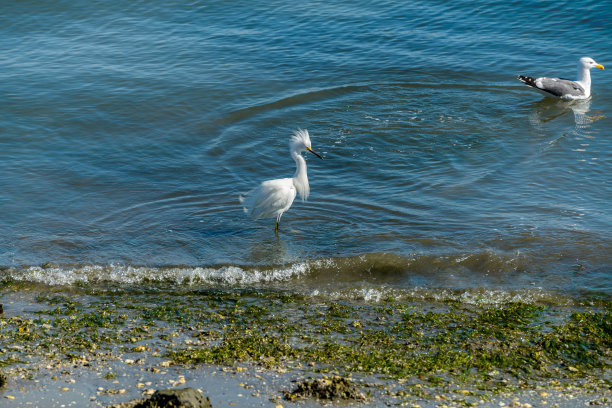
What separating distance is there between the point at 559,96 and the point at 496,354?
914 cm

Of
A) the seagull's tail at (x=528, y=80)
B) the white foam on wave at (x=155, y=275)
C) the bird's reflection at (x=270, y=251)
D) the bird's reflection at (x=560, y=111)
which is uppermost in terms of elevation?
the seagull's tail at (x=528, y=80)

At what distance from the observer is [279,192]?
388 inches

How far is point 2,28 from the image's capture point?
63.1ft

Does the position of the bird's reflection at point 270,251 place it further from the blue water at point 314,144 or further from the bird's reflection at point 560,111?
the bird's reflection at point 560,111

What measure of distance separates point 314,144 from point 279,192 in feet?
9.54

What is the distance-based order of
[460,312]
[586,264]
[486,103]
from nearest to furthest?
[460,312] < [586,264] < [486,103]

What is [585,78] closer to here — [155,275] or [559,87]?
[559,87]

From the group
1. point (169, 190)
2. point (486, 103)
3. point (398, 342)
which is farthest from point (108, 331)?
point (486, 103)

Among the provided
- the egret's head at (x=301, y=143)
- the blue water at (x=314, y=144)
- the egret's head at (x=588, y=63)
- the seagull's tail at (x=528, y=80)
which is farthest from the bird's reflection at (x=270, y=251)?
the egret's head at (x=588, y=63)

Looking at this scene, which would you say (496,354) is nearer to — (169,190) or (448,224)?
(448,224)

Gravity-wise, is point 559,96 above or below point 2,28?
below

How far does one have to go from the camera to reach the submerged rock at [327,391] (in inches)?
217

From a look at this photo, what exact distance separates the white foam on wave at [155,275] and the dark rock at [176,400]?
3391 mm

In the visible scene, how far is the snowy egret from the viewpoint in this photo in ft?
32.3
